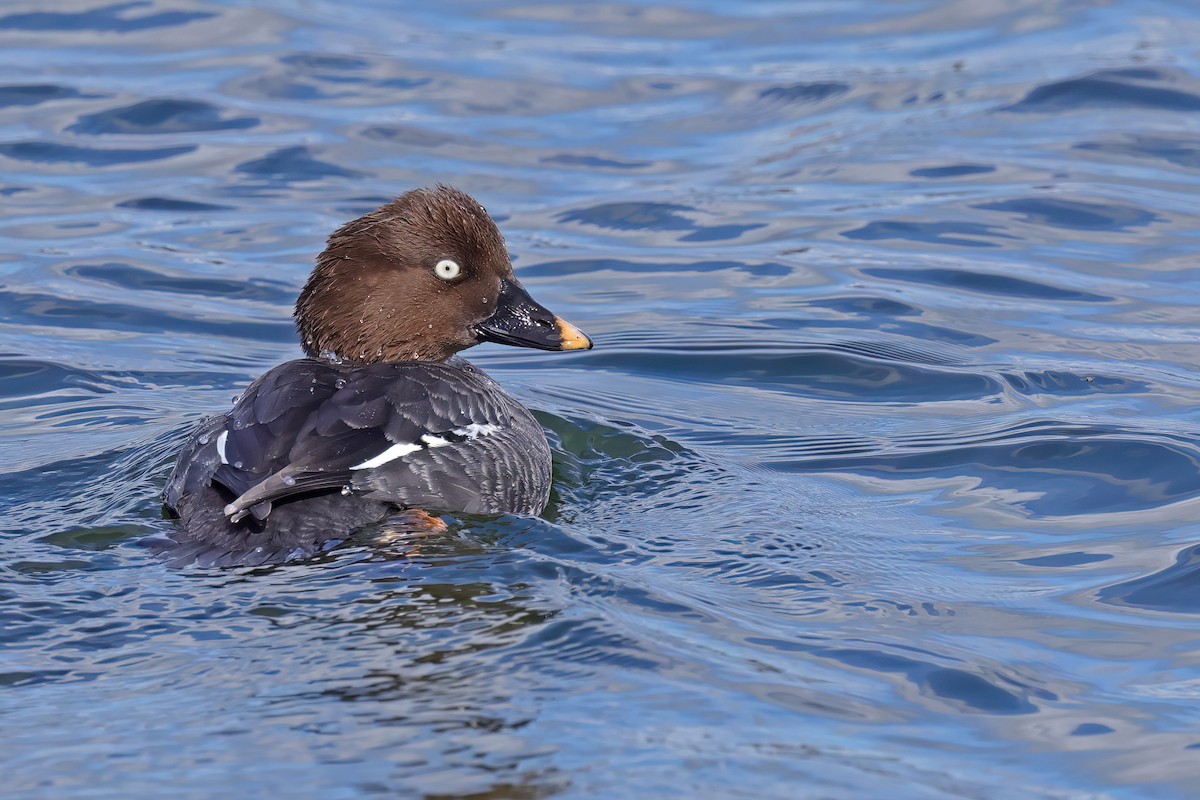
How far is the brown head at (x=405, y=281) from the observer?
692 cm

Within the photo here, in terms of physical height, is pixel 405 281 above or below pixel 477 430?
above

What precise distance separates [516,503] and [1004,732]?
7.74ft

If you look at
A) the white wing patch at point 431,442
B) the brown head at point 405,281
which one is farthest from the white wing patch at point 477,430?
the brown head at point 405,281

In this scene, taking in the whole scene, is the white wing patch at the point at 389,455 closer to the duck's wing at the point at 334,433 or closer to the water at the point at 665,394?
the duck's wing at the point at 334,433

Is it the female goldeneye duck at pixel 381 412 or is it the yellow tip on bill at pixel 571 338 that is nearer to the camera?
the female goldeneye duck at pixel 381 412

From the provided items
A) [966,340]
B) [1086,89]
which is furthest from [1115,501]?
[1086,89]

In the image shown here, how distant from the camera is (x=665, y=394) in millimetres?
8578

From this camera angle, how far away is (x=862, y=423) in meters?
8.10

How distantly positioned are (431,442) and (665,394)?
8.68 feet

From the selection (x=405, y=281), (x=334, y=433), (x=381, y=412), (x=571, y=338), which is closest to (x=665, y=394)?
(x=571, y=338)

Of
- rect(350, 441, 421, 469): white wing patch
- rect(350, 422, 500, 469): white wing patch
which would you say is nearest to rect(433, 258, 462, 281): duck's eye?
rect(350, 422, 500, 469): white wing patch

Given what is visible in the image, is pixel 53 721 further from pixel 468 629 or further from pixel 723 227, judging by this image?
pixel 723 227

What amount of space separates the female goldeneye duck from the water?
0.25 meters

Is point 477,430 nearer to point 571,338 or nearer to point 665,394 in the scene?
point 571,338
